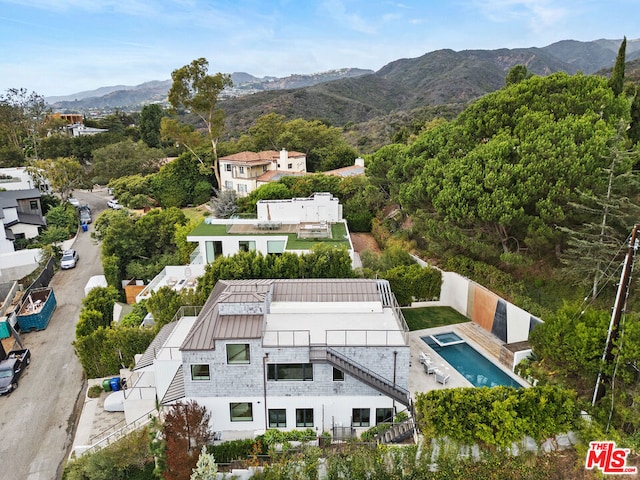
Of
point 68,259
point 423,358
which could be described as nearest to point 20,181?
point 68,259

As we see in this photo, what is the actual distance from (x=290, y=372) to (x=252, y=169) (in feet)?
119

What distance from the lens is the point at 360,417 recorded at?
18328mm

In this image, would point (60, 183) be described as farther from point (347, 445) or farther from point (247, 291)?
point (347, 445)

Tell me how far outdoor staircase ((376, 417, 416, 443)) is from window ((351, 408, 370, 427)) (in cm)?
132

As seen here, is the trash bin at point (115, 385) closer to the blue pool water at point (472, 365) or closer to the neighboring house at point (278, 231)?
the neighboring house at point (278, 231)

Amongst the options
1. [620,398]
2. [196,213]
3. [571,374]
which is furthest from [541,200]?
[196,213]

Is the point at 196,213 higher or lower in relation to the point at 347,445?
higher

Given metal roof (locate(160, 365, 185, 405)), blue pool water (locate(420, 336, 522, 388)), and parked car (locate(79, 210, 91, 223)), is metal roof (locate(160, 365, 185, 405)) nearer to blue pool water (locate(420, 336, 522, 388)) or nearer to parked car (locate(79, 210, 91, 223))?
blue pool water (locate(420, 336, 522, 388))

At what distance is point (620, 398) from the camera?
50.7 ft

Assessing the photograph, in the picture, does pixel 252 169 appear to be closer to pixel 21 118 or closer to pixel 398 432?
pixel 398 432

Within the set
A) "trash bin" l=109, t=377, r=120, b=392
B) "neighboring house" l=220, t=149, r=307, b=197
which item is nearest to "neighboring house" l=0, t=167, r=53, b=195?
"neighboring house" l=220, t=149, r=307, b=197

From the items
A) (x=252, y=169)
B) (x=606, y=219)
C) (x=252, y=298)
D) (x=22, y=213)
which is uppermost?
(x=252, y=169)

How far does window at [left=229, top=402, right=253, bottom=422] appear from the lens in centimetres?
1816

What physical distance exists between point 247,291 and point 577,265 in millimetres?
16808
